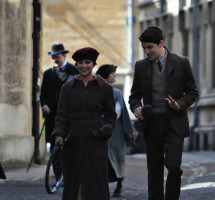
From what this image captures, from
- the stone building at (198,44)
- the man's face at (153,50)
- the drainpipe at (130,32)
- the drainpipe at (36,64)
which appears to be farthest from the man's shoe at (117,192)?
the drainpipe at (130,32)

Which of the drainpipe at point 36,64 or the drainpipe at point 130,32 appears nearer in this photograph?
the drainpipe at point 36,64

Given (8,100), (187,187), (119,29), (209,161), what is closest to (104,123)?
(187,187)

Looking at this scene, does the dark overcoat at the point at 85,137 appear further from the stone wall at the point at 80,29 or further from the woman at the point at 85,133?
the stone wall at the point at 80,29

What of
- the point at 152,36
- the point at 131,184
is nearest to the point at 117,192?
the point at 131,184

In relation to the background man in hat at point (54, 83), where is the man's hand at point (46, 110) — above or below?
below

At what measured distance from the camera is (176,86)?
10023mm

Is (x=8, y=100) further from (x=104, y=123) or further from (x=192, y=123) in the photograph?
(x=192, y=123)

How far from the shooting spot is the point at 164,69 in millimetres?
10055

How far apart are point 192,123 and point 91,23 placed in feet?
55.6

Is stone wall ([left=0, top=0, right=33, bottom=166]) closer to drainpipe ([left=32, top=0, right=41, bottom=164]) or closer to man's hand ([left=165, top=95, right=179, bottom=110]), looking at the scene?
drainpipe ([left=32, top=0, right=41, bottom=164])

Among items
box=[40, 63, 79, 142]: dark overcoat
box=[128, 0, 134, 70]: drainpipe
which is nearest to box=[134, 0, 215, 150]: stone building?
box=[128, 0, 134, 70]: drainpipe

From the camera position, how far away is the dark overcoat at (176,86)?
9945 mm

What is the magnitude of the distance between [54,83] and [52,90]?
10 centimetres

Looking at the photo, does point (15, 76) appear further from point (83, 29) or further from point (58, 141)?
point (83, 29)
